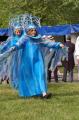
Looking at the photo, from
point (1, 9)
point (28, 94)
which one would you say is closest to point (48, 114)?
point (28, 94)

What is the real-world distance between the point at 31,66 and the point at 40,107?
6.24 feet

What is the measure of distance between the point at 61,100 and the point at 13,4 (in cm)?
2398

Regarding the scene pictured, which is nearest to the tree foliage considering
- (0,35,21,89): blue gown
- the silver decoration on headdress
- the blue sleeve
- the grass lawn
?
the silver decoration on headdress

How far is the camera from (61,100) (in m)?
11.7

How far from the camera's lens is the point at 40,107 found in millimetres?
10570

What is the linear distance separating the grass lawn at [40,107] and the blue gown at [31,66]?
0.96ft

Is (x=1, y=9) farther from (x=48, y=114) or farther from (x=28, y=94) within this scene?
(x=48, y=114)

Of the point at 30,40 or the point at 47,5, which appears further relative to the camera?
the point at 47,5

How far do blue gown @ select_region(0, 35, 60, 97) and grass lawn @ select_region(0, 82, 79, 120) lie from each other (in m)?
A: 0.29

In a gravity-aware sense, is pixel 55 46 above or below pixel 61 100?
above

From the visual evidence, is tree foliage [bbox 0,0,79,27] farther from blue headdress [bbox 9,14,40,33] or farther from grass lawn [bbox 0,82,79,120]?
grass lawn [bbox 0,82,79,120]

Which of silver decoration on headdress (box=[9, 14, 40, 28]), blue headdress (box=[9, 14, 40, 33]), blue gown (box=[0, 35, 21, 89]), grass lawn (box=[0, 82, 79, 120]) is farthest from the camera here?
silver decoration on headdress (box=[9, 14, 40, 28])

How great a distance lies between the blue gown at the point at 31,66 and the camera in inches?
475

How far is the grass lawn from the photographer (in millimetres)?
9359
